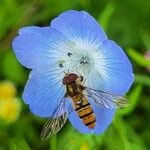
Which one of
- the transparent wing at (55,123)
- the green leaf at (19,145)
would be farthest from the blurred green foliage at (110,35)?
the transparent wing at (55,123)

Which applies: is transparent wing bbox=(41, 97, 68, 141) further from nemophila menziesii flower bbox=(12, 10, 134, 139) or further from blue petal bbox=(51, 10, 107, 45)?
blue petal bbox=(51, 10, 107, 45)

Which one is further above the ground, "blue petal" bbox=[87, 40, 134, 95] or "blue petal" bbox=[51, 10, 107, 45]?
"blue petal" bbox=[51, 10, 107, 45]

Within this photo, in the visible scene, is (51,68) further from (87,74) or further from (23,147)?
(23,147)

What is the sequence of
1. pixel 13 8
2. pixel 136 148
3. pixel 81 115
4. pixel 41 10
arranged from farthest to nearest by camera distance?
pixel 41 10 < pixel 13 8 < pixel 136 148 < pixel 81 115


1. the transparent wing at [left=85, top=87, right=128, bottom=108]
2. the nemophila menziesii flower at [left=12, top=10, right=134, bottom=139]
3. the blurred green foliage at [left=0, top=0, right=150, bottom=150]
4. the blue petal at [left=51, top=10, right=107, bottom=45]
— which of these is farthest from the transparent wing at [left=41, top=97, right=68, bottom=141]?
the blurred green foliage at [left=0, top=0, right=150, bottom=150]

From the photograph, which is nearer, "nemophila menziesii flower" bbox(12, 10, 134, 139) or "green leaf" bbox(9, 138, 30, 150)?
"nemophila menziesii flower" bbox(12, 10, 134, 139)

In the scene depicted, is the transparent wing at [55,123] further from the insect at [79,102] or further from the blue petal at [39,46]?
the blue petal at [39,46]

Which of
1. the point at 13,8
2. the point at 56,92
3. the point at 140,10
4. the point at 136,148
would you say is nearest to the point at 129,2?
the point at 140,10
